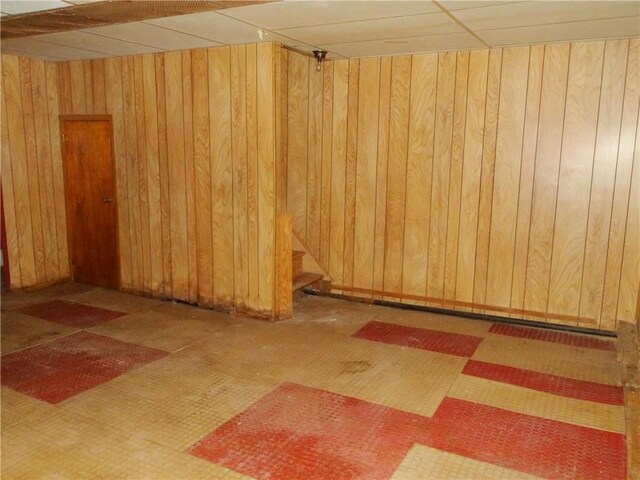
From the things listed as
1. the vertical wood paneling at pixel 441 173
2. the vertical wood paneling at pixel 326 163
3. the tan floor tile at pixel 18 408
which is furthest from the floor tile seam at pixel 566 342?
the tan floor tile at pixel 18 408

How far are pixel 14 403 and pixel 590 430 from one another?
11.2ft

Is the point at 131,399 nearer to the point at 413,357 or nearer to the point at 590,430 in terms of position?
the point at 413,357

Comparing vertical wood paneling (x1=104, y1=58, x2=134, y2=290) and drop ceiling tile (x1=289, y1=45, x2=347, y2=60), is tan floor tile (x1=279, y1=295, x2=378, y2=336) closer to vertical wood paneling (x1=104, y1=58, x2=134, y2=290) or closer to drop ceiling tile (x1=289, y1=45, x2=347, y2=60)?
vertical wood paneling (x1=104, y1=58, x2=134, y2=290)

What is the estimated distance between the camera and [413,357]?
3922 millimetres

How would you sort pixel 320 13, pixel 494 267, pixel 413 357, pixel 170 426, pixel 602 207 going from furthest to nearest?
pixel 494 267
pixel 602 207
pixel 413 357
pixel 320 13
pixel 170 426

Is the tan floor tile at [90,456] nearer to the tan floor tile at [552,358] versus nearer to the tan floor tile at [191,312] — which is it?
the tan floor tile at [191,312]

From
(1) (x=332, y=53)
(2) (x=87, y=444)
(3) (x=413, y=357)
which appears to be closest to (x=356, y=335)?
(3) (x=413, y=357)

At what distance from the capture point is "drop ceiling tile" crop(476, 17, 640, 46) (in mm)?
3572

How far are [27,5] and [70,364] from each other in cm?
243

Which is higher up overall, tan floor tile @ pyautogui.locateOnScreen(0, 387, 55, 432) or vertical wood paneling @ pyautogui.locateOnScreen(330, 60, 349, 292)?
vertical wood paneling @ pyautogui.locateOnScreen(330, 60, 349, 292)

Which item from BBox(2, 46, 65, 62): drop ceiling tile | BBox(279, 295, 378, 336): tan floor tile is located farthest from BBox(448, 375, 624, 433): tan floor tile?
BBox(2, 46, 65, 62): drop ceiling tile

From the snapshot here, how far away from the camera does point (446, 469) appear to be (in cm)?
254

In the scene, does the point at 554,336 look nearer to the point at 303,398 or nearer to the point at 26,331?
the point at 303,398

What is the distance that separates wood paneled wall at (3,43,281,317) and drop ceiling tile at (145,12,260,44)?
0.29 meters
